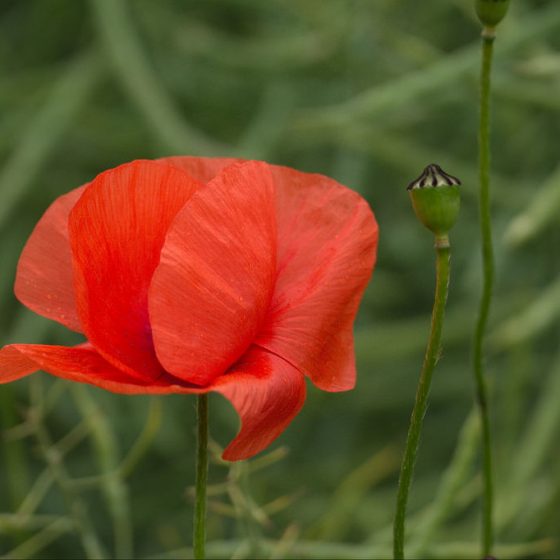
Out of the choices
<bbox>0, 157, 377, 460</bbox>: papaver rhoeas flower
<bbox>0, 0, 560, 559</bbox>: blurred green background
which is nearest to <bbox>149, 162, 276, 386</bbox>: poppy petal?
<bbox>0, 157, 377, 460</bbox>: papaver rhoeas flower

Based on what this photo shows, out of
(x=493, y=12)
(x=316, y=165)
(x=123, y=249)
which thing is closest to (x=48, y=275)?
(x=123, y=249)

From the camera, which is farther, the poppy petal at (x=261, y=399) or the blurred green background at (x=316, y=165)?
the blurred green background at (x=316, y=165)

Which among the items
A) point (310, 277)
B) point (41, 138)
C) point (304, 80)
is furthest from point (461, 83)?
point (310, 277)

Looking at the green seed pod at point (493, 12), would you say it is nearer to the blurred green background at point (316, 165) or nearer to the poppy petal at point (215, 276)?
the poppy petal at point (215, 276)

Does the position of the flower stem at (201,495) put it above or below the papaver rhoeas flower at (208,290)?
below

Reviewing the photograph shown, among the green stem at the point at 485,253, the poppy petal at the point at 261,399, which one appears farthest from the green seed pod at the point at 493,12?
the poppy petal at the point at 261,399

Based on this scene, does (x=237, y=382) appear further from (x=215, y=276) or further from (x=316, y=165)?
(x=316, y=165)
